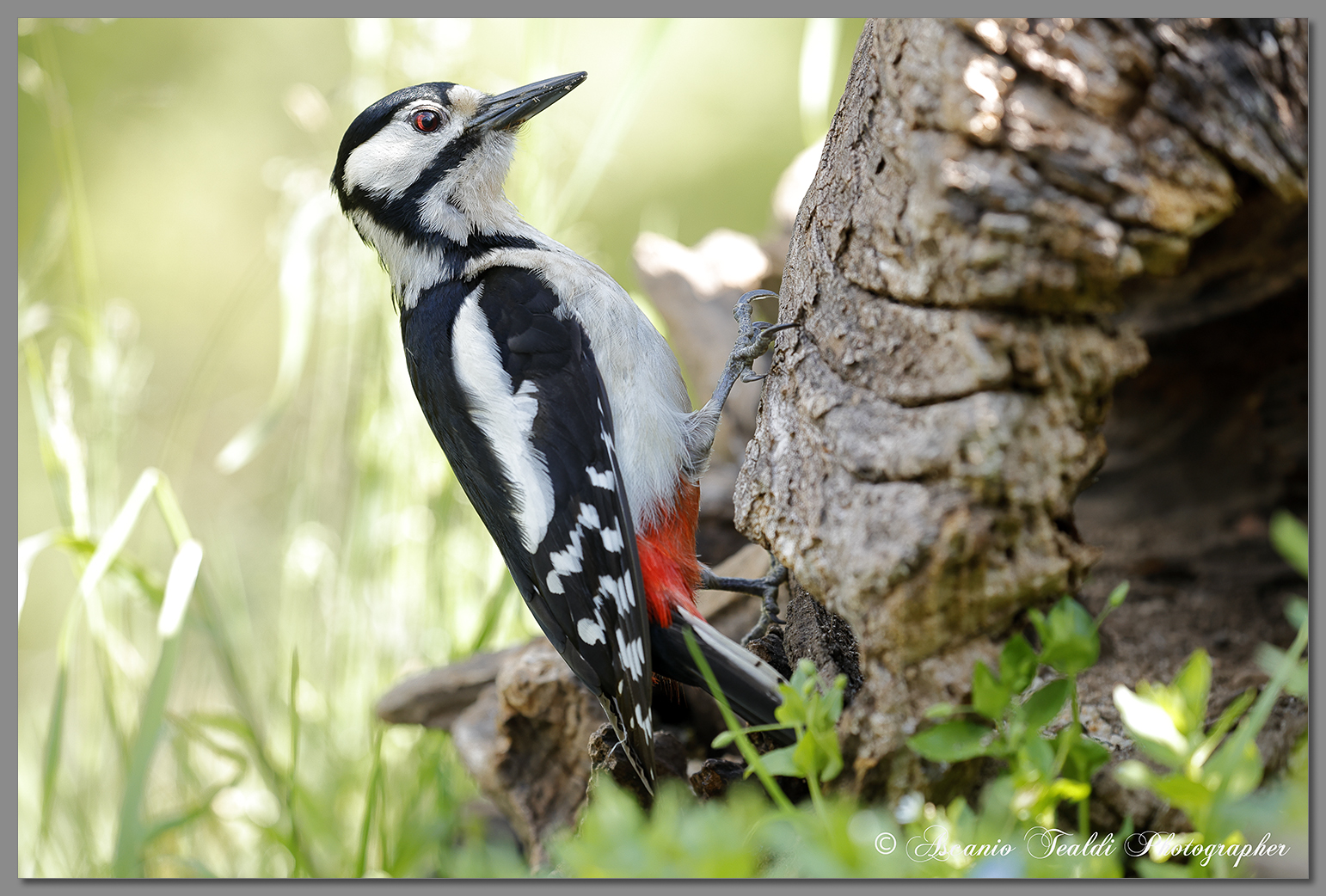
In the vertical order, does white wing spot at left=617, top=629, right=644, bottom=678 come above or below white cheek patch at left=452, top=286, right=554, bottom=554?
below

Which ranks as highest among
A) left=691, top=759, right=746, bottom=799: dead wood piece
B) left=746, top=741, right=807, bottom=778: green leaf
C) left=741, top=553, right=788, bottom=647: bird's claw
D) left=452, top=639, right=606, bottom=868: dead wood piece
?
left=746, top=741, right=807, bottom=778: green leaf

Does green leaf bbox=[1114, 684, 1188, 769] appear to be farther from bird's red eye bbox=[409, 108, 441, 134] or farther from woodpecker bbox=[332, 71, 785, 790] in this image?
bird's red eye bbox=[409, 108, 441, 134]

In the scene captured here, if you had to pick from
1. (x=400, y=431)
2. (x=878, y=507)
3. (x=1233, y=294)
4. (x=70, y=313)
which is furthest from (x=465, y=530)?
(x=1233, y=294)

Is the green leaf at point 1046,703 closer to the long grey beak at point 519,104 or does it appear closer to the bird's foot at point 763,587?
the bird's foot at point 763,587

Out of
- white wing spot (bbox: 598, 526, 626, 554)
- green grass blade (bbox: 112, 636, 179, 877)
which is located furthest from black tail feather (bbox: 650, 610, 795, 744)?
green grass blade (bbox: 112, 636, 179, 877)

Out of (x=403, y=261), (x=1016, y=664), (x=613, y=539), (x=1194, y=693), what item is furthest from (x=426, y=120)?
(x=1194, y=693)

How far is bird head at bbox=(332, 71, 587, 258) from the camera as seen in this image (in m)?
1.81

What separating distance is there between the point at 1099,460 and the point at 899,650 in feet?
1.03

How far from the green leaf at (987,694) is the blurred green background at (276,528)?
2.07 ft

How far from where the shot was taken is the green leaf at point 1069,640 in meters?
0.88

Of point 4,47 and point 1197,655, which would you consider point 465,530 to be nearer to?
point 4,47

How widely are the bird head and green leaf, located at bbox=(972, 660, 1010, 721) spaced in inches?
51.0

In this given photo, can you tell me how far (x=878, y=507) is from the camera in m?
1.02

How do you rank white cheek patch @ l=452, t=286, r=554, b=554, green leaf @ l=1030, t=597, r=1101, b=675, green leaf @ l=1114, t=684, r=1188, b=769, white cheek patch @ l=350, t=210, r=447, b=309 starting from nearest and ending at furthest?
1. green leaf @ l=1114, t=684, r=1188, b=769
2. green leaf @ l=1030, t=597, r=1101, b=675
3. white cheek patch @ l=452, t=286, r=554, b=554
4. white cheek patch @ l=350, t=210, r=447, b=309
